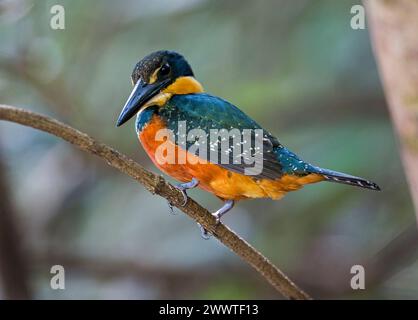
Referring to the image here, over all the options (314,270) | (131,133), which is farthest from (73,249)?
(314,270)

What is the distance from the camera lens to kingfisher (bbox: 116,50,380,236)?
2656 mm

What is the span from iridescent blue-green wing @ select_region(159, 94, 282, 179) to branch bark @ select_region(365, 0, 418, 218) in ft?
1.80

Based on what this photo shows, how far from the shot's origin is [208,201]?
452 centimetres

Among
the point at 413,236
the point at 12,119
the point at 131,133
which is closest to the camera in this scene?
the point at 12,119

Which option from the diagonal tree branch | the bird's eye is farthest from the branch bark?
the bird's eye

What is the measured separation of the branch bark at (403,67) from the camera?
90.5 inches

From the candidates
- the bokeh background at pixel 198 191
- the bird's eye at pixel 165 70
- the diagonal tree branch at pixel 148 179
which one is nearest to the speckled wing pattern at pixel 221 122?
the bird's eye at pixel 165 70

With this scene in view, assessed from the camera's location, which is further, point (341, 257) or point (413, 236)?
point (341, 257)

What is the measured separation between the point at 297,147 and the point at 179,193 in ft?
8.32

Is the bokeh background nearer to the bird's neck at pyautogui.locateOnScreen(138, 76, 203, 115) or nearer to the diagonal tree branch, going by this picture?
the bird's neck at pyautogui.locateOnScreen(138, 76, 203, 115)

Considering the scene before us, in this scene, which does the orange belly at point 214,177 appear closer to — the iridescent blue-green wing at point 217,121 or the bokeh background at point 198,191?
the iridescent blue-green wing at point 217,121

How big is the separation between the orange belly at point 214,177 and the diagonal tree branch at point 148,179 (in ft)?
1.17

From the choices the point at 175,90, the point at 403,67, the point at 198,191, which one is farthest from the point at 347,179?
the point at 198,191
